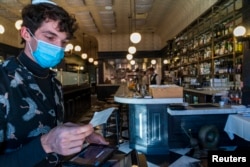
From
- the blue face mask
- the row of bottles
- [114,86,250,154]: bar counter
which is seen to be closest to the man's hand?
the blue face mask

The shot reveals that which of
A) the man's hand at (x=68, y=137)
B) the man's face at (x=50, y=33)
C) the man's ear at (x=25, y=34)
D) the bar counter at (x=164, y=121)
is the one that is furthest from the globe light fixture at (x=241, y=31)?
the man's hand at (x=68, y=137)

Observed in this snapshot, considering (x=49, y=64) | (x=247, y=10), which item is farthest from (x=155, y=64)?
(x=49, y=64)

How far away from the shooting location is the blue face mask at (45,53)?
3.89ft

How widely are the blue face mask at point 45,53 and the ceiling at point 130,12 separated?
5558 mm

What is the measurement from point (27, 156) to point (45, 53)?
1.84 ft

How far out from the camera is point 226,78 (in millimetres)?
5914

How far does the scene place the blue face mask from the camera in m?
1.18

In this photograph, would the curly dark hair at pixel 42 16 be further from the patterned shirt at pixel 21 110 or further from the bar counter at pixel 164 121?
the bar counter at pixel 164 121

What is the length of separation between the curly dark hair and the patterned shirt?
16 centimetres

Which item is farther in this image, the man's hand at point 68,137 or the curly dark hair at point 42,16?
the curly dark hair at point 42,16

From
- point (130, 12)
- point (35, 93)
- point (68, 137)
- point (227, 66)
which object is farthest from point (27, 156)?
point (130, 12)

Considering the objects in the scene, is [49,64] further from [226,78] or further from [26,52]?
[226,78]

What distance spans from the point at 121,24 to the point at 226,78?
7.41 m

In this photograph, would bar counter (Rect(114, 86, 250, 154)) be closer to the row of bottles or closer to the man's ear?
the row of bottles
